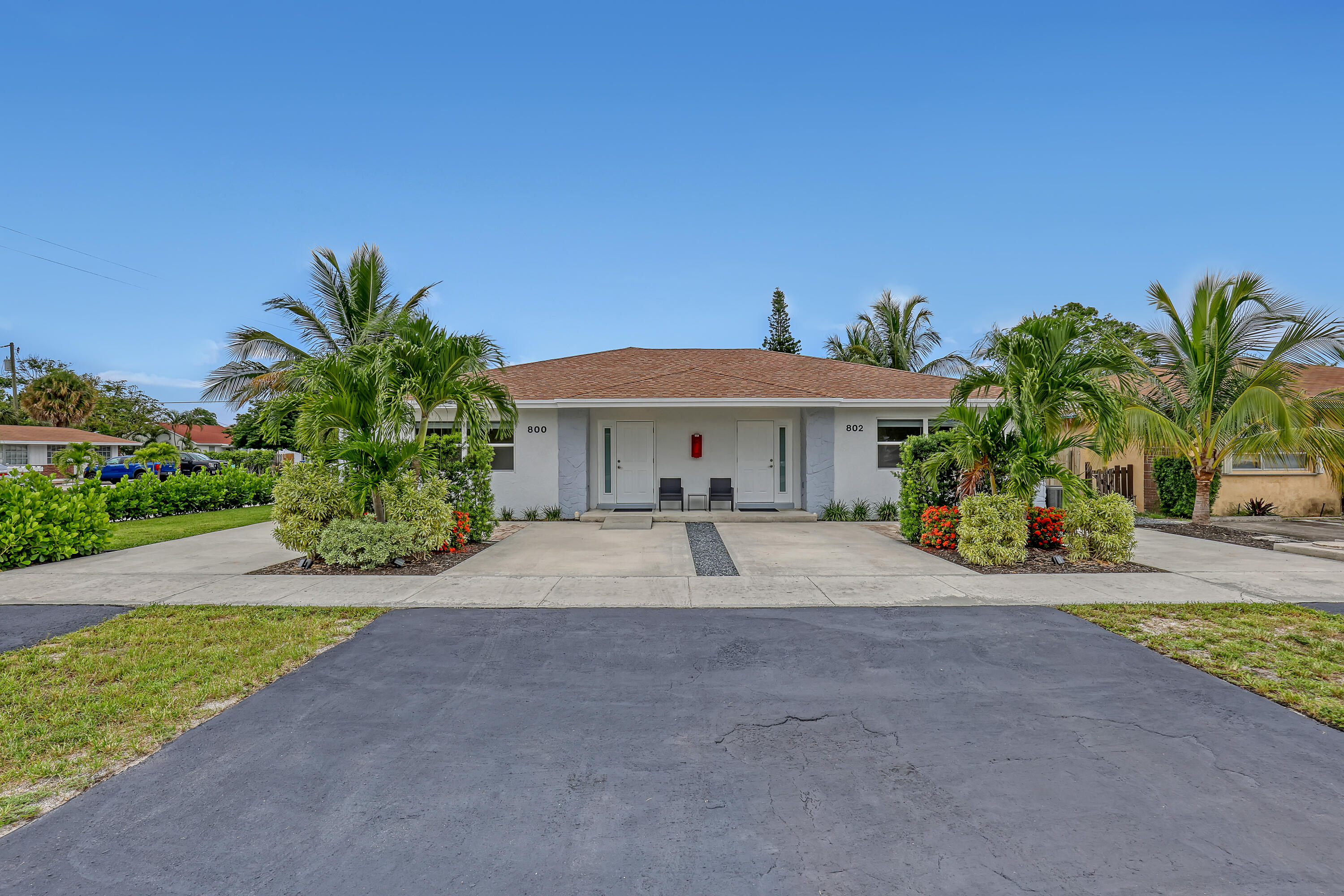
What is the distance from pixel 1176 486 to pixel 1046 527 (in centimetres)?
827

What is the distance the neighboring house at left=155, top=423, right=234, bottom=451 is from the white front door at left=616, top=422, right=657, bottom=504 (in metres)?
52.1

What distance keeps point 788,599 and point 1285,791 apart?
4.11m

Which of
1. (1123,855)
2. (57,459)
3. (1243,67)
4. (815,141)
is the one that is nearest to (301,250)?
(57,459)

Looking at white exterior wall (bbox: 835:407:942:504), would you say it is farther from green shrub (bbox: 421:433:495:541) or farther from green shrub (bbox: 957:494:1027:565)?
green shrub (bbox: 421:433:495:541)

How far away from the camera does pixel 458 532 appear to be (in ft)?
31.6

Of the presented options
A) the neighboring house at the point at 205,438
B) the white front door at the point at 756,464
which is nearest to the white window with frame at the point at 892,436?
the white front door at the point at 756,464

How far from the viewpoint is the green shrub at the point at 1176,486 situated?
1439cm

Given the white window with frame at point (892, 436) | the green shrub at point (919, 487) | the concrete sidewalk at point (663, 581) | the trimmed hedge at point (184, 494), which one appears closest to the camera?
the concrete sidewalk at point (663, 581)

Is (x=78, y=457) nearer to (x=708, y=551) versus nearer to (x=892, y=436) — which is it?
(x=708, y=551)

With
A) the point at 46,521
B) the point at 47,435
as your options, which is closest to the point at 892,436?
the point at 46,521

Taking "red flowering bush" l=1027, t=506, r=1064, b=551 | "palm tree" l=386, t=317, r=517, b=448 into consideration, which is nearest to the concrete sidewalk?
"red flowering bush" l=1027, t=506, r=1064, b=551

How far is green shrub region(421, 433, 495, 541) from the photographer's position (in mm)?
10078

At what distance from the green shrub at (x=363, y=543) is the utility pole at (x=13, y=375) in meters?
54.3

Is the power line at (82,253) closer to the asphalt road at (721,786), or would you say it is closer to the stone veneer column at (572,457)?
the stone veneer column at (572,457)
